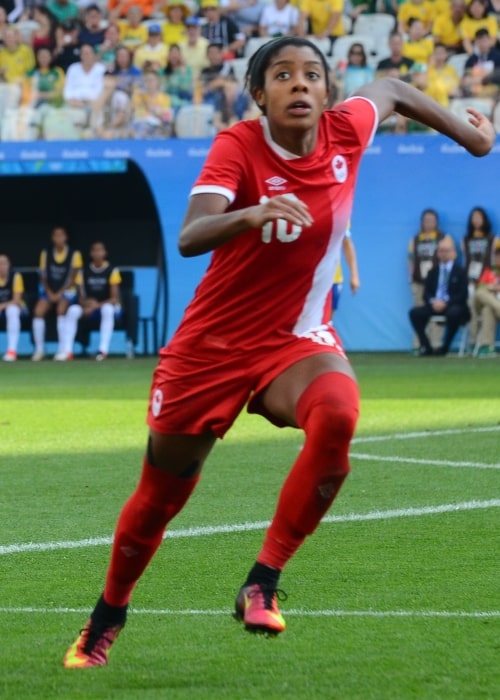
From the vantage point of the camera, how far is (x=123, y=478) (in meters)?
9.02

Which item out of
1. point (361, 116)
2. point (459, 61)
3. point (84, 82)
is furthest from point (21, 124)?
point (361, 116)

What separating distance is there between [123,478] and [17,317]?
567 inches

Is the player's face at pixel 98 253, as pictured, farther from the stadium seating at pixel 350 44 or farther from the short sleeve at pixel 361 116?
the short sleeve at pixel 361 116

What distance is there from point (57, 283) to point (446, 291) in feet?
21.0

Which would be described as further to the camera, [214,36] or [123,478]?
[214,36]

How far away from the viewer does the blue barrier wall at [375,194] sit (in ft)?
71.6

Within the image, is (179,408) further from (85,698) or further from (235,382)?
(85,698)

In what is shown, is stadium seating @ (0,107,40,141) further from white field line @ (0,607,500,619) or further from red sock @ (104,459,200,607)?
red sock @ (104,459,200,607)

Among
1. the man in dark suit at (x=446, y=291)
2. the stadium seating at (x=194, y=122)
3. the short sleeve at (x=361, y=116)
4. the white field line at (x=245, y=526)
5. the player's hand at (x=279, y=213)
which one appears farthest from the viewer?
Result: the stadium seating at (x=194, y=122)

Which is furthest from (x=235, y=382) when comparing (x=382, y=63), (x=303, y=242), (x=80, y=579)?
(x=382, y=63)

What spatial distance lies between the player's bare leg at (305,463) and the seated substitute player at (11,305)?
18978 millimetres

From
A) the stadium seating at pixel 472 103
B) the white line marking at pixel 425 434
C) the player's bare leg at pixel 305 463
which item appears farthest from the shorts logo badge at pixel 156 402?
the stadium seating at pixel 472 103

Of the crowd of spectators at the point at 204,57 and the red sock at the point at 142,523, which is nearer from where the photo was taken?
the red sock at the point at 142,523

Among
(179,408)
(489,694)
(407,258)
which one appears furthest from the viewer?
(407,258)
